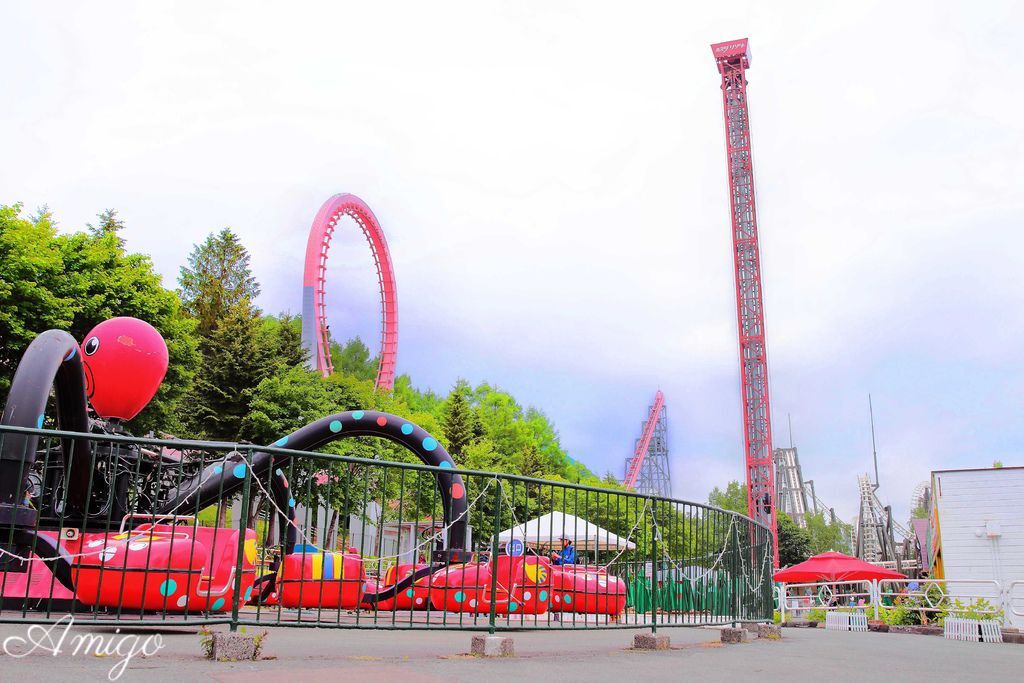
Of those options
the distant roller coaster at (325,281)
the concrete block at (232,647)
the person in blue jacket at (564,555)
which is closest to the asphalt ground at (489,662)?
the concrete block at (232,647)

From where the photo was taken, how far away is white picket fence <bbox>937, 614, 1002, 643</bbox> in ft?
44.5

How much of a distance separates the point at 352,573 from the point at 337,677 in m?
3.69

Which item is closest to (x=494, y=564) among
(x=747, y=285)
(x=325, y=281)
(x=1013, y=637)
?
(x=1013, y=637)

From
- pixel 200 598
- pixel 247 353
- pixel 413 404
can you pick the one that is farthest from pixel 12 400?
pixel 413 404

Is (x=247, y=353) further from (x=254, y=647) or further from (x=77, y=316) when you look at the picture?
(x=254, y=647)

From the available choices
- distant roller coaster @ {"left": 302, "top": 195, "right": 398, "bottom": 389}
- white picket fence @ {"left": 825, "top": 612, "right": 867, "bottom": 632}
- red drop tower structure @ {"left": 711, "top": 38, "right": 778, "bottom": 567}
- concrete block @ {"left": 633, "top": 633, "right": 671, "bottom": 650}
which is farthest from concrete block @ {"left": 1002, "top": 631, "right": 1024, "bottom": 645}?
red drop tower structure @ {"left": 711, "top": 38, "right": 778, "bottom": 567}

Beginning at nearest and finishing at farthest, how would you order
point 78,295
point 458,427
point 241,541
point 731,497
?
point 241,541, point 78,295, point 458,427, point 731,497

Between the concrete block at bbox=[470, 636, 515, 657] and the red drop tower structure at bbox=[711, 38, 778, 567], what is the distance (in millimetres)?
43344

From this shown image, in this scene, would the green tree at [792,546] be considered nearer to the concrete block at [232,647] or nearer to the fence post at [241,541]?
the fence post at [241,541]

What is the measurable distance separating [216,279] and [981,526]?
1507 inches

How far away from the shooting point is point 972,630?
13.8 m

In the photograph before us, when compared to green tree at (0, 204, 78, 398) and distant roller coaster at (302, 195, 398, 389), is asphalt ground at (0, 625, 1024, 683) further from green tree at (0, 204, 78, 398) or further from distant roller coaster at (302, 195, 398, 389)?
distant roller coaster at (302, 195, 398, 389)

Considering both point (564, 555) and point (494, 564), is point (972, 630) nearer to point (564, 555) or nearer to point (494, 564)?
point (564, 555)

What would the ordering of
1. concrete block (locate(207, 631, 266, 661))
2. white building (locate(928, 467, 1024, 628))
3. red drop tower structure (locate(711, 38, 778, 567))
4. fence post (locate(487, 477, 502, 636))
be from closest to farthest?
concrete block (locate(207, 631, 266, 661)), fence post (locate(487, 477, 502, 636)), white building (locate(928, 467, 1024, 628)), red drop tower structure (locate(711, 38, 778, 567))
